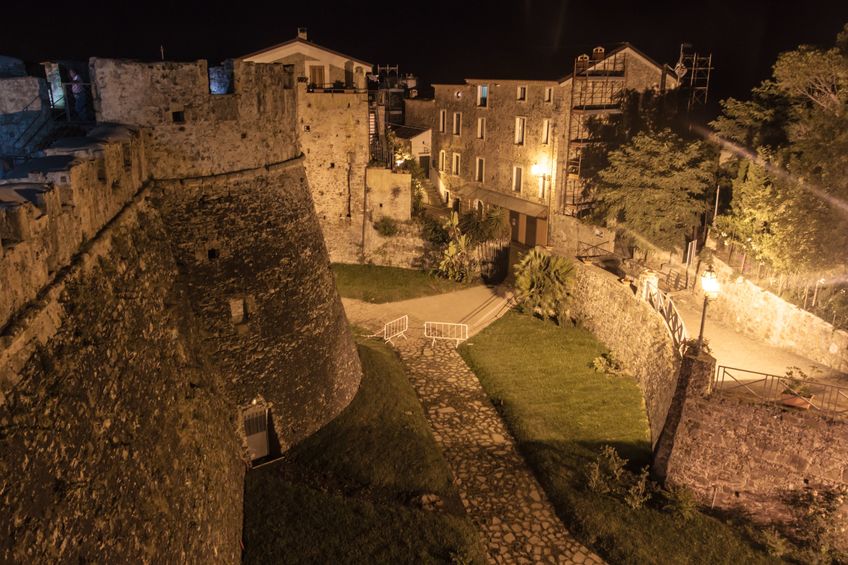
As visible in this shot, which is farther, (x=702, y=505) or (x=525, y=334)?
(x=525, y=334)

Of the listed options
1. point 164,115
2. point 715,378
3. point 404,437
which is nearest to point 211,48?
point 164,115

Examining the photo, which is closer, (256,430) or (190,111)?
(190,111)

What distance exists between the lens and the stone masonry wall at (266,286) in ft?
39.0

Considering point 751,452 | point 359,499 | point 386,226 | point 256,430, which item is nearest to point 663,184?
point 386,226

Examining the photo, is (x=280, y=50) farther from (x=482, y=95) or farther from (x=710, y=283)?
(x=710, y=283)

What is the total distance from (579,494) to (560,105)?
750 inches

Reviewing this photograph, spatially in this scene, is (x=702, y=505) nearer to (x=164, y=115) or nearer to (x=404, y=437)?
(x=404, y=437)

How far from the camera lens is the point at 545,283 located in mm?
22438

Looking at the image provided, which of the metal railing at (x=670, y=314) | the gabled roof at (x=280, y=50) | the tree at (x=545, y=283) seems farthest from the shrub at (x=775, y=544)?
the gabled roof at (x=280, y=50)

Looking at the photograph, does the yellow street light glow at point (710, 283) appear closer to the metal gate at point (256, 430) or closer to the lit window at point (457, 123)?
the metal gate at point (256, 430)

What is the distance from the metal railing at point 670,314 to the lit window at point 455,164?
18.0 m

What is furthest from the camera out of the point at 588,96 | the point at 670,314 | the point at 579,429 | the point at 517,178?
the point at 517,178

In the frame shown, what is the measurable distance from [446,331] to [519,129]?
12.7 m

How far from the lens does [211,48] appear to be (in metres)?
26.9
